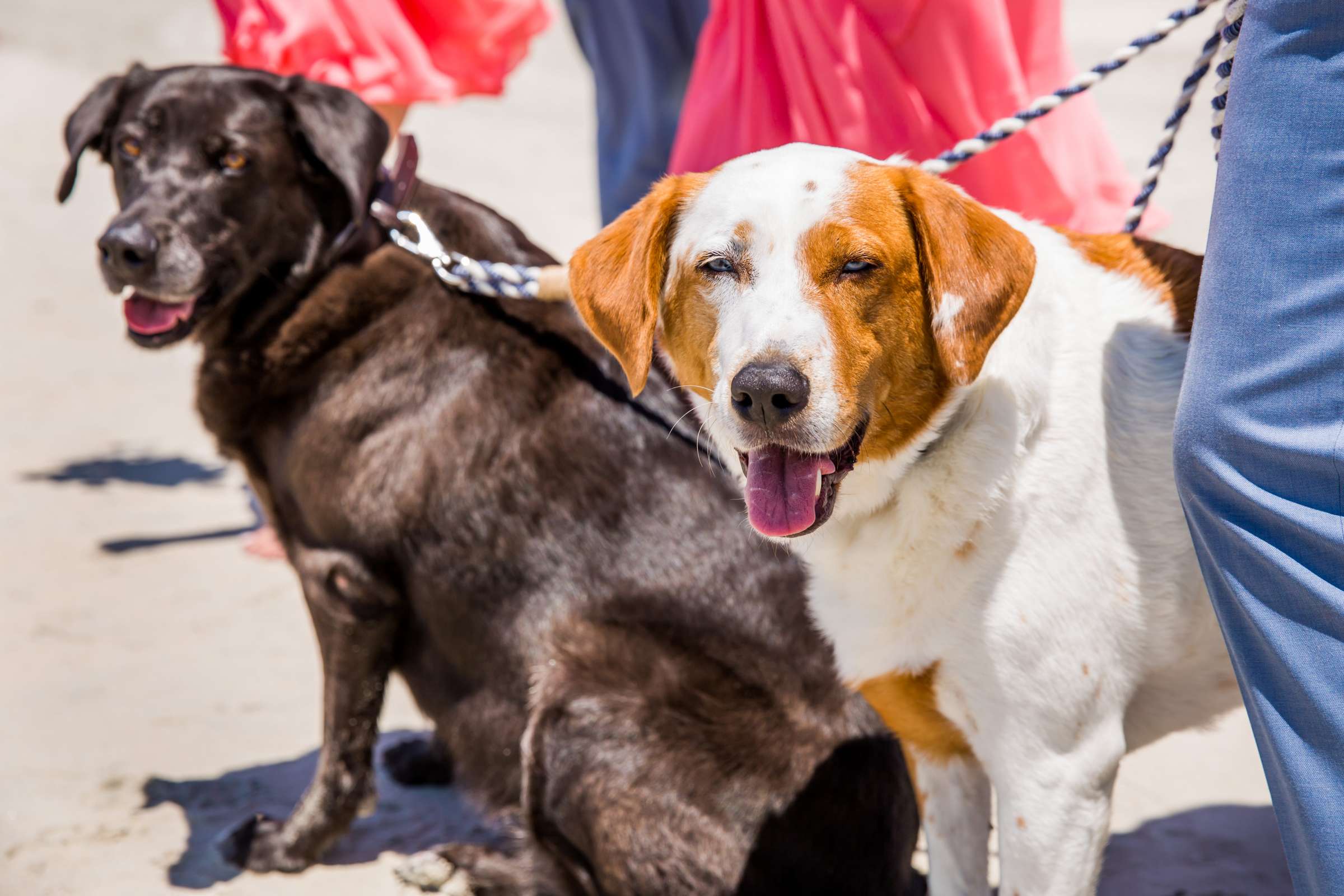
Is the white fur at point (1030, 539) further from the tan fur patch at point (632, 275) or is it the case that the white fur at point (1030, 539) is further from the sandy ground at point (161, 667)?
the sandy ground at point (161, 667)

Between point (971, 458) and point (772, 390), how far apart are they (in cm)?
38

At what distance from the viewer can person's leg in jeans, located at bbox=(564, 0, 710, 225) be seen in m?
4.43

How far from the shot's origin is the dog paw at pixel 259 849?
2.99 m

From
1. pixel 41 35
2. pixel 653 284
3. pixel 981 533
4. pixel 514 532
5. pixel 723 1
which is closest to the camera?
pixel 981 533

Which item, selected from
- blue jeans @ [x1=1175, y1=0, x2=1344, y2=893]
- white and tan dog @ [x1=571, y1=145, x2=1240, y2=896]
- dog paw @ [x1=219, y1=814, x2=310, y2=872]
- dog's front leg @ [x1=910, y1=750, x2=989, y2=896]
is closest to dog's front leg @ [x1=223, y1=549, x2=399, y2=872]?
dog paw @ [x1=219, y1=814, x2=310, y2=872]

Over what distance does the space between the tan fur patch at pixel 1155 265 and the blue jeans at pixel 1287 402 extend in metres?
0.50

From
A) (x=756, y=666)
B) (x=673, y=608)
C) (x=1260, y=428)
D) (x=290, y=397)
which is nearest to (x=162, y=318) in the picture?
(x=290, y=397)

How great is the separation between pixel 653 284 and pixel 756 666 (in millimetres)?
916

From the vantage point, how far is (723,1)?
3.21 metres

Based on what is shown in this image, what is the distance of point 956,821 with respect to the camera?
2.26 metres

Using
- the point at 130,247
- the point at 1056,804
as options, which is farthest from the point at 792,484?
the point at 130,247

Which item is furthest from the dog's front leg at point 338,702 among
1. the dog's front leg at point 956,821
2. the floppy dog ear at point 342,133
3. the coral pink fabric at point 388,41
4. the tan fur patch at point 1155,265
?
the tan fur patch at point 1155,265

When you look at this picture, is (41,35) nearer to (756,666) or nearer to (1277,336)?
(756,666)

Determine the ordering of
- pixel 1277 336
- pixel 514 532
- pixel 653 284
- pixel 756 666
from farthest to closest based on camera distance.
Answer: pixel 514 532 → pixel 756 666 → pixel 653 284 → pixel 1277 336
